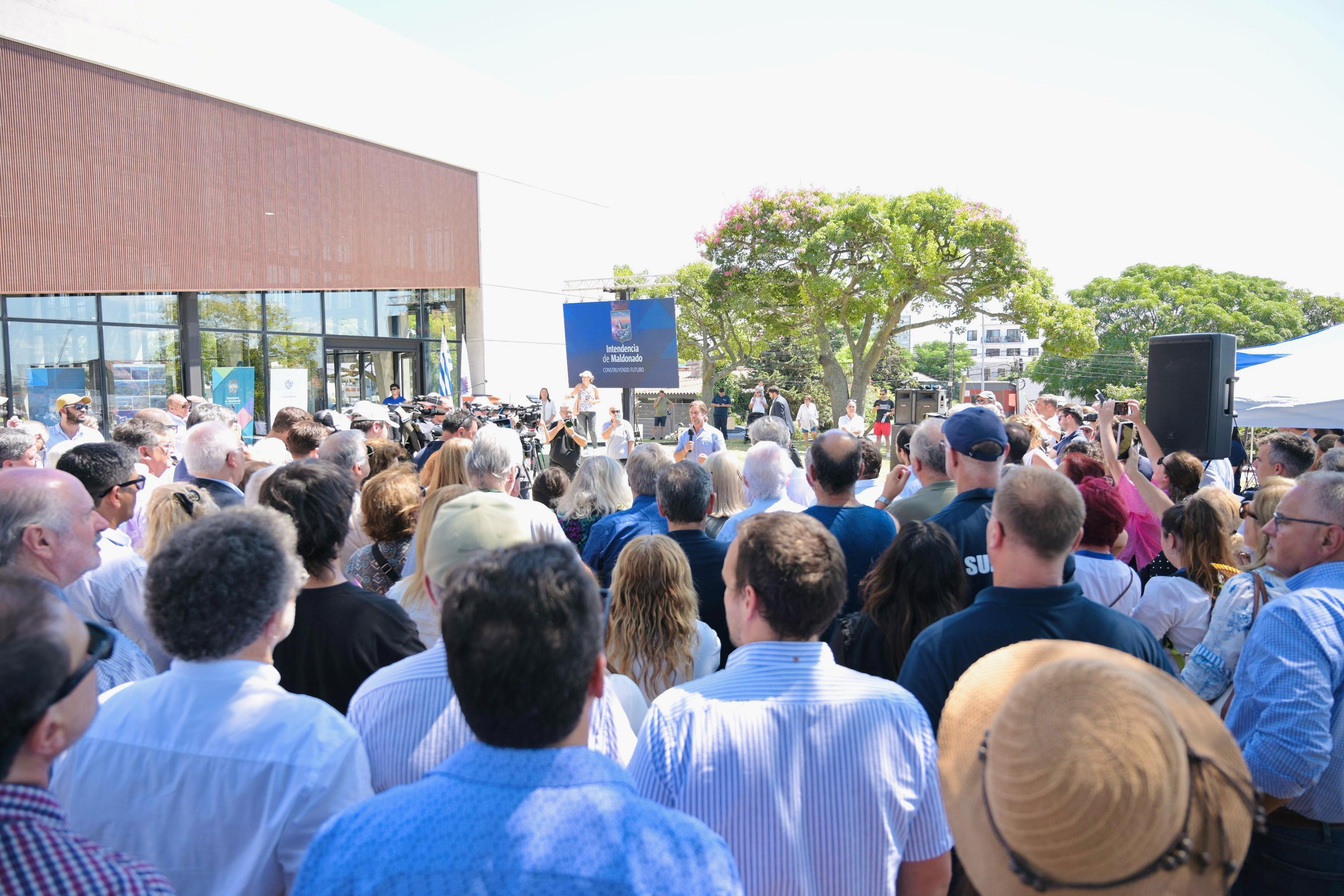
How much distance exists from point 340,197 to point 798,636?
57.1 ft

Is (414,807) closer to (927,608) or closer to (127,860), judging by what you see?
(127,860)

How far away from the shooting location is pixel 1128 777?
897mm

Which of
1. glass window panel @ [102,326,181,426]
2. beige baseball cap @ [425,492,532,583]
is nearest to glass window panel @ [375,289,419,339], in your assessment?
glass window panel @ [102,326,181,426]

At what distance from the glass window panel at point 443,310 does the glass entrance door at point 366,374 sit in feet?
2.53

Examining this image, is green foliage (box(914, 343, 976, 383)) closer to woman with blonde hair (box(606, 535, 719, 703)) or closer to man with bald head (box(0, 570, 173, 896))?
woman with blonde hair (box(606, 535, 719, 703))

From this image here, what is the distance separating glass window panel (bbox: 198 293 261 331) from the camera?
48.3 ft

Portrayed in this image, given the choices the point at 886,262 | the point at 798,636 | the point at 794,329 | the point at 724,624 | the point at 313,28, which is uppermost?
the point at 313,28

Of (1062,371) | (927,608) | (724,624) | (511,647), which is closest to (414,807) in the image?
(511,647)

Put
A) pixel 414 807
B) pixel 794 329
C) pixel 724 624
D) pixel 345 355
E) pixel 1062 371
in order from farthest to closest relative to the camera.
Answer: pixel 1062 371
pixel 794 329
pixel 345 355
pixel 724 624
pixel 414 807

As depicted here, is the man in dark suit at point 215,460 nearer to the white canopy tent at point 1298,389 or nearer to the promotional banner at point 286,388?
the white canopy tent at point 1298,389

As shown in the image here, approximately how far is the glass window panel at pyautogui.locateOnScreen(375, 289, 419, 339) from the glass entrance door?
46 cm

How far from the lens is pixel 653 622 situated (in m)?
2.71

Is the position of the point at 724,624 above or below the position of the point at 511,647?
below

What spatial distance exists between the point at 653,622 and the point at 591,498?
2170 millimetres
